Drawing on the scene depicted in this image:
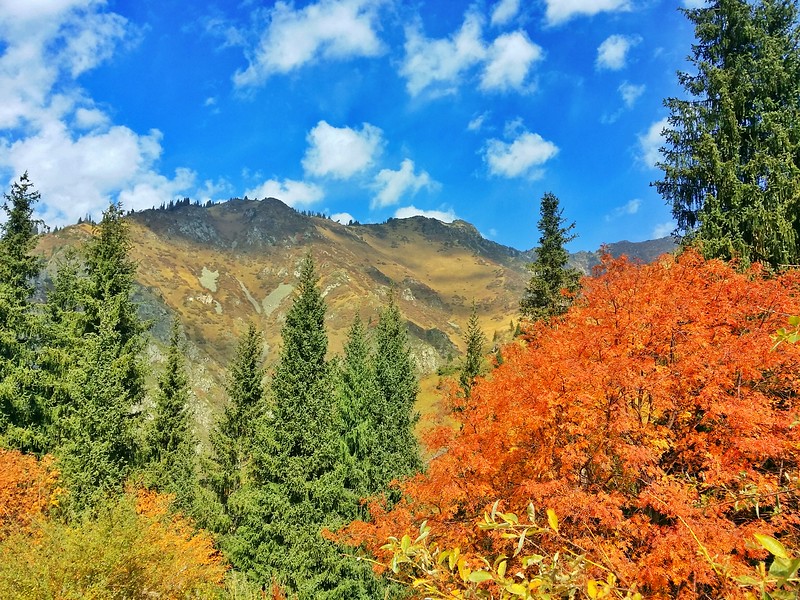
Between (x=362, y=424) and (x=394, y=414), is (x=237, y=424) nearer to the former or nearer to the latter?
(x=362, y=424)

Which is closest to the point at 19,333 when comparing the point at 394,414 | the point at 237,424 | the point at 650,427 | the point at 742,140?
the point at 237,424

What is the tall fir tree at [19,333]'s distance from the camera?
2453cm

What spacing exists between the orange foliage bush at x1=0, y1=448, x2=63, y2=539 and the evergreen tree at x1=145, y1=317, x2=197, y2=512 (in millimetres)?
5745

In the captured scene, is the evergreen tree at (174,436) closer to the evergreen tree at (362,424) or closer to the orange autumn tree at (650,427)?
the evergreen tree at (362,424)

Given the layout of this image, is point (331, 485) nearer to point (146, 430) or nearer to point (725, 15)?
point (146, 430)

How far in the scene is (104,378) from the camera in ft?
72.2

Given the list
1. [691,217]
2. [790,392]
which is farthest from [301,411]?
[691,217]

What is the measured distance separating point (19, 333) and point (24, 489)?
9.51 meters

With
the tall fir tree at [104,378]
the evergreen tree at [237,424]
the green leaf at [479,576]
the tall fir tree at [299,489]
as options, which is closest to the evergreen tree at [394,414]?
the tall fir tree at [299,489]

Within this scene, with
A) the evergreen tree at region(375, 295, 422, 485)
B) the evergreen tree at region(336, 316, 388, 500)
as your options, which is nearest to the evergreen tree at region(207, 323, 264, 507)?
the evergreen tree at region(336, 316, 388, 500)

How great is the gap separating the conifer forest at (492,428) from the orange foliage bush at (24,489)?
0.13 metres

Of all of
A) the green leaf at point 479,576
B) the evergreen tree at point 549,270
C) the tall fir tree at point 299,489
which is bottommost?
the tall fir tree at point 299,489

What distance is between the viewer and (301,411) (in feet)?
79.8

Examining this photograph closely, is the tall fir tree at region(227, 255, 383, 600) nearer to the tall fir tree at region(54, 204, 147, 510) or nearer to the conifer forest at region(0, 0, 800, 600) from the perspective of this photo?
the conifer forest at region(0, 0, 800, 600)
